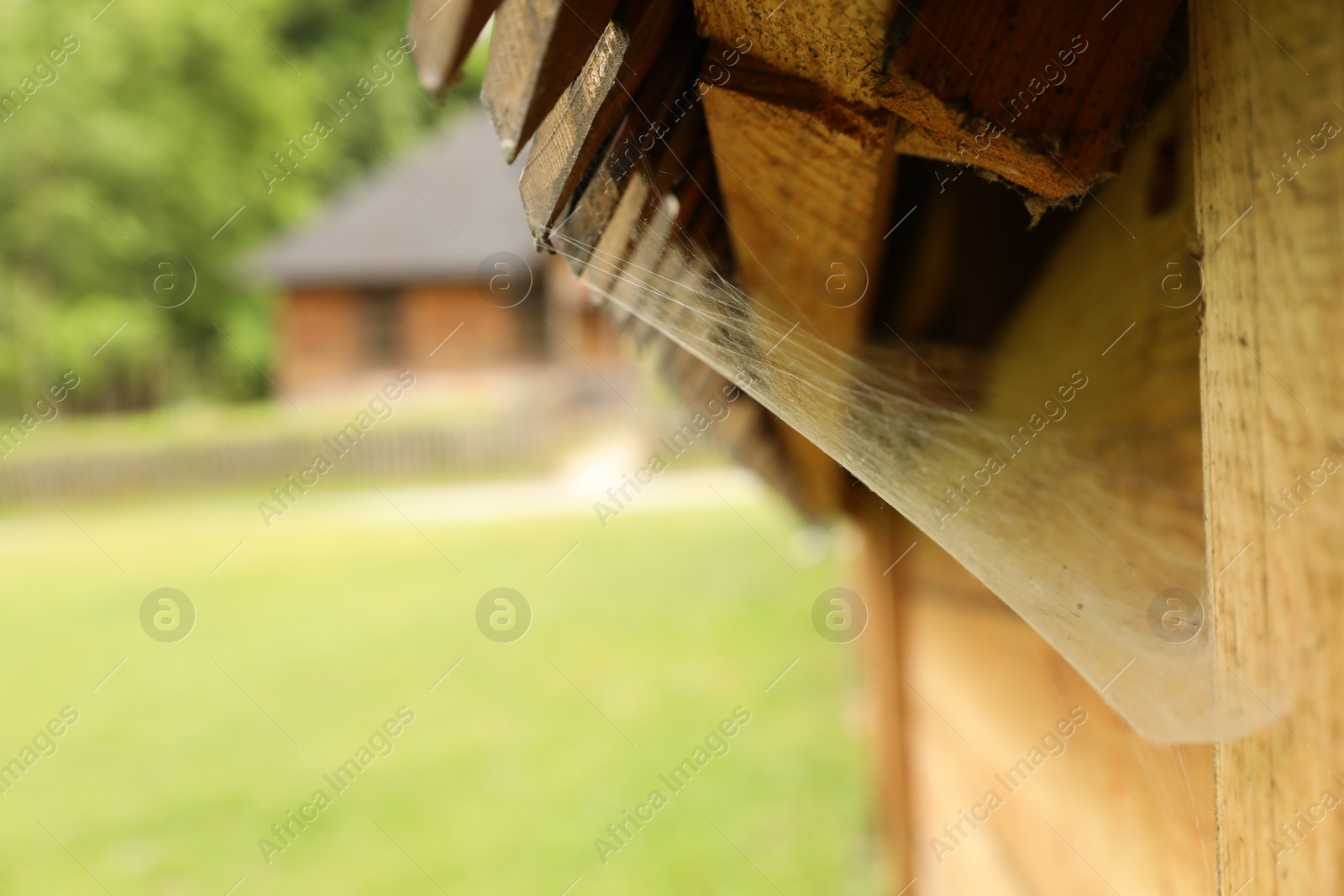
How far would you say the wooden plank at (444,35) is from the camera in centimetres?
77

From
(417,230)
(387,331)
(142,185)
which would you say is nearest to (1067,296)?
(417,230)

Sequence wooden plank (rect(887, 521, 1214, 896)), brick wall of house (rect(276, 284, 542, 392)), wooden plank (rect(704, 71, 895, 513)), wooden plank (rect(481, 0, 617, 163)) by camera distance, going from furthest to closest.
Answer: brick wall of house (rect(276, 284, 542, 392)) → wooden plank (rect(887, 521, 1214, 896)) → wooden plank (rect(704, 71, 895, 513)) → wooden plank (rect(481, 0, 617, 163))

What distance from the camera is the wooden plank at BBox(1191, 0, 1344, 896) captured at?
582 millimetres

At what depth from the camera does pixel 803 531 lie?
1203cm

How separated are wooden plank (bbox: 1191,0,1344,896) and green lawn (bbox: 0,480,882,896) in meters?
5.36

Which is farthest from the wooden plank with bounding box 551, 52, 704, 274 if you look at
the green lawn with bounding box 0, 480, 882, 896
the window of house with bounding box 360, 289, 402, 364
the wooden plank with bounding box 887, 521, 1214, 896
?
the window of house with bounding box 360, 289, 402, 364

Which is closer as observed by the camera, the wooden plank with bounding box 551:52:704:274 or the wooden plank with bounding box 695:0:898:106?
the wooden plank with bounding box 695:0:898:106

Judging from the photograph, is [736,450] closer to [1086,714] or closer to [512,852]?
[1086,714]

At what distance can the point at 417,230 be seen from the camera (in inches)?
1070

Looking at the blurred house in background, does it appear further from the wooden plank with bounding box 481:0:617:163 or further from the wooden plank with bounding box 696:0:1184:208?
the wooden plank with bounding box 696:0:1184:208

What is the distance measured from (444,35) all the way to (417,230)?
28.1m

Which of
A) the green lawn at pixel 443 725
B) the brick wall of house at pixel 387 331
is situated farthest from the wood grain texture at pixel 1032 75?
the brick wall of house at pixel 387 331

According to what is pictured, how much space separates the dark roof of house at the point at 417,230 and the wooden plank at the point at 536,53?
978 inches

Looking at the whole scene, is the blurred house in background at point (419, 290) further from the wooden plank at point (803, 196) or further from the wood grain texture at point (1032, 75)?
the wood grain texture at point (1032, 75)
